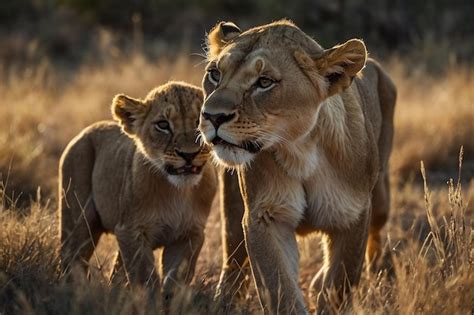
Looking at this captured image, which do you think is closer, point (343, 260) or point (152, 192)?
point (343, 260)

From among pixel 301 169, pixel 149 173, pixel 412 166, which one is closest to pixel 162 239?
pixel 149 173

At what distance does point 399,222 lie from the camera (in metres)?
7.33

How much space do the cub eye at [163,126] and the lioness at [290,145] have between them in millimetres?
587

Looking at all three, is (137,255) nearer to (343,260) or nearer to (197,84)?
(343,260)

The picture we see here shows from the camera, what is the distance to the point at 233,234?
5746mm

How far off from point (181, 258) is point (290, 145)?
1.28m

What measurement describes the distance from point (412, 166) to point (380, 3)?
8.28 m

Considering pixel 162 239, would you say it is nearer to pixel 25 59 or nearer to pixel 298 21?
pixel 25 59

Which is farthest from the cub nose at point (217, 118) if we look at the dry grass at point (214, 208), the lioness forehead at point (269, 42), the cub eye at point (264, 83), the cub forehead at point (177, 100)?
the cub forehead at point (177, 100)

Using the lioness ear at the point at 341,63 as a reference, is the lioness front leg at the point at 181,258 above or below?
below

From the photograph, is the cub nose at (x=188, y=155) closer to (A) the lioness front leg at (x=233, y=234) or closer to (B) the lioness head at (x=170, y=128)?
(B) the lioness head at (x=170, y=128)

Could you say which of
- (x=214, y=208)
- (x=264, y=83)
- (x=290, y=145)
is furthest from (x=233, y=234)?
(x=214, y=208)

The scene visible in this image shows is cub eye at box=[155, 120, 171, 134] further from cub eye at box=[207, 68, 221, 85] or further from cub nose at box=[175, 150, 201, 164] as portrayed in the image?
cub eye at box=[207, 68, 221, 85]

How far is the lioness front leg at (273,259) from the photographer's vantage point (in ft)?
15.7
